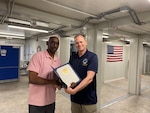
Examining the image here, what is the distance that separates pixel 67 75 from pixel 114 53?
677 centimetres

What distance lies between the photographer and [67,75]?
60.9 inches

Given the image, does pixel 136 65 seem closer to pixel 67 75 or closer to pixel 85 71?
pixel 85 71

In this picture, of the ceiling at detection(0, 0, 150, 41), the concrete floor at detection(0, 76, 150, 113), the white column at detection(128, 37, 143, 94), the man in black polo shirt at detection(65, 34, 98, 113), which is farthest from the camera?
the white column at detection(128, 37, 143, 94)

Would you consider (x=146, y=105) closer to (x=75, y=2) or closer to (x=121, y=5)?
(x=121, y=5)

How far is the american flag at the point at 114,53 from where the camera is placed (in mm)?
7602

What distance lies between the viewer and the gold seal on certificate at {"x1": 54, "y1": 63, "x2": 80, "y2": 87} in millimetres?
1516

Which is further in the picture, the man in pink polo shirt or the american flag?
the american flag

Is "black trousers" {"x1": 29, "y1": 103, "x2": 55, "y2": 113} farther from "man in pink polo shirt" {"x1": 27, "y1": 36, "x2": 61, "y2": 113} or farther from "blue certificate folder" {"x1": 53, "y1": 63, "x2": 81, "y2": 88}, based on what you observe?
"blue certificate folder" {"x1": 53, "y1": 63, "x2": 81, "y2": 88}

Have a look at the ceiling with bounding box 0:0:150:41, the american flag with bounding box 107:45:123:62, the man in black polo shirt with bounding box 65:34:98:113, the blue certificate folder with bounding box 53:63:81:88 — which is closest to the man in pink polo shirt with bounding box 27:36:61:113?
the blue certificate folder with bounding box 53:63:81:88

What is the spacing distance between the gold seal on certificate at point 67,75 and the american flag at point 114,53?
6.24 metres

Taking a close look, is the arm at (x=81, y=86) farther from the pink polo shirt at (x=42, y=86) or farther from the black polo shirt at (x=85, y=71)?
the pink polo shirt at (x=42, y=86)

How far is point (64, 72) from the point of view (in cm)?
156

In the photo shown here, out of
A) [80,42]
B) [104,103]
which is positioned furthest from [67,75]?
[104,103]

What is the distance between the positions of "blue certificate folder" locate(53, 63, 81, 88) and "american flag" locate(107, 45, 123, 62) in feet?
20.5
